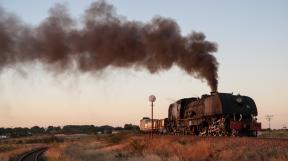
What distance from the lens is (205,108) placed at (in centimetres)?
3359

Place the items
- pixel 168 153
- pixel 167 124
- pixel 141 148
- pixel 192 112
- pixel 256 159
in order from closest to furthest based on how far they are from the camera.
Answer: pixel 256 159 → pixel 168 153 → pixel 141 148 → pixel 192 112 → pixel 167 124

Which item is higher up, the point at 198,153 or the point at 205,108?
the point at 205,108

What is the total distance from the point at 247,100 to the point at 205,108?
3.10m

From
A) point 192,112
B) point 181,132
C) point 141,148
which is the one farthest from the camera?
point 181,132

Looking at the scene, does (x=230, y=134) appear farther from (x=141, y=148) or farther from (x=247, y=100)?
(x=141, y=148)

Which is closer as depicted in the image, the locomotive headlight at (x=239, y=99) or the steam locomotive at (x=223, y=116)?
the steam locomotive at (x=223, y=116)

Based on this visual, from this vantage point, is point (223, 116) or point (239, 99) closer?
point (223, 116)

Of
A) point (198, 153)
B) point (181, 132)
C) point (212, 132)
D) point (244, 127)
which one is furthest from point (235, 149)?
point (181, 132)

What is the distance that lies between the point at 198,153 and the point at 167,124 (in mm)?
25131

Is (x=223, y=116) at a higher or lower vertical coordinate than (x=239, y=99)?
lower

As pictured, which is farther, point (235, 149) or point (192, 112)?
point (192, 112)

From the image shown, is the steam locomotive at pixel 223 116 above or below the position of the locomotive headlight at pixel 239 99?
below

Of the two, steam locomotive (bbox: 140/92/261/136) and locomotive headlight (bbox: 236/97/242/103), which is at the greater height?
locomotive headlight (bbox: 236/97/242/103)

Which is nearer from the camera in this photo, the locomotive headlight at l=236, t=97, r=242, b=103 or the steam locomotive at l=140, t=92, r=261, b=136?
the steam locomotive at l=140, t=92, r=261, b=136
